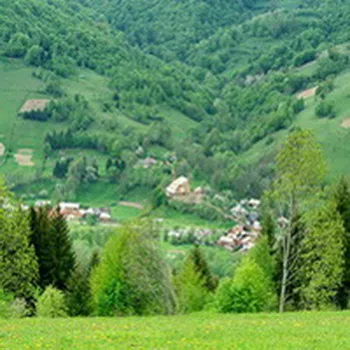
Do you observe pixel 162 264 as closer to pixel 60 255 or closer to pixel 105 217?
pixel 60 255

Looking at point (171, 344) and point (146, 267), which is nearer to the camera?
point (171, 344)

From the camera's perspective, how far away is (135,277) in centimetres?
5241

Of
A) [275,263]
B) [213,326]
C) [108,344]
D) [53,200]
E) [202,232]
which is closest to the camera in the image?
[108,344]

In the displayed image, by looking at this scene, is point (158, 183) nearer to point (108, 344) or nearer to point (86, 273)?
point (86, 273)

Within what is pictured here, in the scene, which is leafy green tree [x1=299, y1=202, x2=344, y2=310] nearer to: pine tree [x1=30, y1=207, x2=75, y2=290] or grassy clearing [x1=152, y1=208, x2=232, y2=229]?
pine tree [x1=30, y1=207, x2=75, y2=290]

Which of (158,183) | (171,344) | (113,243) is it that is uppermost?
(158,183)

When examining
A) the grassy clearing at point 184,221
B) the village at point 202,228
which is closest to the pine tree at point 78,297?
the village at point 202,228

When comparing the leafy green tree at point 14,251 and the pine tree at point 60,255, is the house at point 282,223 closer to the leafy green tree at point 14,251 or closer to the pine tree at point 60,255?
the pine tree at point 60,255

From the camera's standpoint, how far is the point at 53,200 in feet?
581

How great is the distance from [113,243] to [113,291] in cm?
339

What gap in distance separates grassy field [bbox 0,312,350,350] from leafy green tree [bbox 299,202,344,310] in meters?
14.1

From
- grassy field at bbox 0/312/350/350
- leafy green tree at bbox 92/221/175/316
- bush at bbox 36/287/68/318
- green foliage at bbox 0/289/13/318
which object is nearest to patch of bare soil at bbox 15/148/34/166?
green foliage at bbox 0/289/13/318

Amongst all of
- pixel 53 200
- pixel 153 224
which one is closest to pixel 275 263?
pixel 153 224

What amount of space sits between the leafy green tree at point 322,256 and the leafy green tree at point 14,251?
65.5 ft
